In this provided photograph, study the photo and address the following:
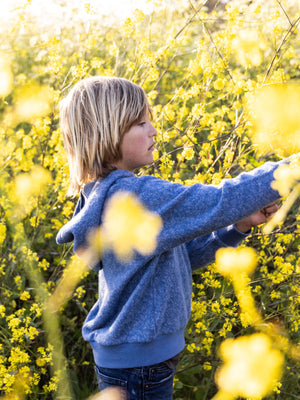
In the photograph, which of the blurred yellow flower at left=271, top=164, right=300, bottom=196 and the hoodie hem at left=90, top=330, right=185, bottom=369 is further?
the hoodie hem at left=90, top=330, right=185, bottom=369

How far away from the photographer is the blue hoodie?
1.10 metres

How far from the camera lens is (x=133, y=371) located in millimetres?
1281

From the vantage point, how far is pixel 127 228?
1222 mm

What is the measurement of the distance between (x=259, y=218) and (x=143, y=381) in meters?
0.56

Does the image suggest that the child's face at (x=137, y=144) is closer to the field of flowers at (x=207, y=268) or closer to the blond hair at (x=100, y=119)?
the blond hair at (x=100, y=119)

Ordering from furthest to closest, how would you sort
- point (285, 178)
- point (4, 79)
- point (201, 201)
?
point (4, 79) → point (201, 201) → point (285, 178)

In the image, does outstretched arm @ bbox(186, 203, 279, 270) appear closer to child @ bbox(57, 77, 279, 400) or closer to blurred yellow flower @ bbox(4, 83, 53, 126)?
child @ bbox(57, 77, 279, 400)

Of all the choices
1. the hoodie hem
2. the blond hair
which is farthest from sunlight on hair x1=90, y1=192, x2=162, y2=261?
the hoodie hem

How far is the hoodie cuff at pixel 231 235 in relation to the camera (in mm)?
1380

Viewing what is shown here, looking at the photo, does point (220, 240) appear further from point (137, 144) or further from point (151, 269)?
point (137, 144)

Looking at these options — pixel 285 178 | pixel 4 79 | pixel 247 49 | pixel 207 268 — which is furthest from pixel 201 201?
pixel 4 79

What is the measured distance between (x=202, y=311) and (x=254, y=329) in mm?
497

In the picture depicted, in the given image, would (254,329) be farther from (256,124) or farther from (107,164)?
(107,164)

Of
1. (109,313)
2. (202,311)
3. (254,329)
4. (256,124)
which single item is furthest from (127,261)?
(254,329)
